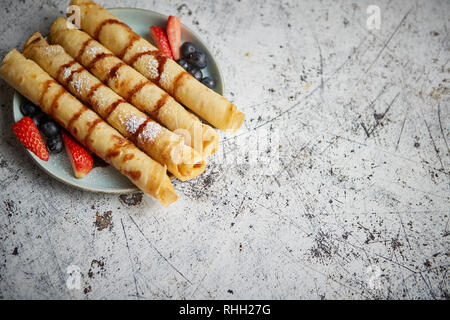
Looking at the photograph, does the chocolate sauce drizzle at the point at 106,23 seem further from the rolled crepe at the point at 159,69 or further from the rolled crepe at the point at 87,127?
the rolled crepe at the point at 87,127

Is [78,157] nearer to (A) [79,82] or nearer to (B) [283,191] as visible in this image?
(A) [79,82]

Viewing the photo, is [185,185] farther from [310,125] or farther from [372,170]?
[372,170]

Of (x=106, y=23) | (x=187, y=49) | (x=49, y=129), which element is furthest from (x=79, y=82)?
(x=187, y=49)

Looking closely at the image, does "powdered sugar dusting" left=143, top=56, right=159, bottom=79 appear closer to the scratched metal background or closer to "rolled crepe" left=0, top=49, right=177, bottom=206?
"rolled crepe" left=0, top=49, right=177, bottom=206

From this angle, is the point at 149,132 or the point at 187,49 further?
the point at 187,49

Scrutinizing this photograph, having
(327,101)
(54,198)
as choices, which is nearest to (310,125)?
(327,101)

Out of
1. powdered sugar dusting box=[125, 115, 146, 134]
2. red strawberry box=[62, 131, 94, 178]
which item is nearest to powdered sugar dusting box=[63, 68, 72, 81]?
red strawberry box=[62, 131, 94, 178]

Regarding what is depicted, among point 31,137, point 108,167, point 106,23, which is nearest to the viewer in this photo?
point 31,137
